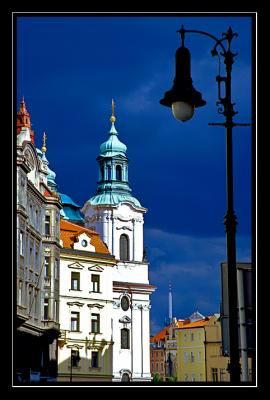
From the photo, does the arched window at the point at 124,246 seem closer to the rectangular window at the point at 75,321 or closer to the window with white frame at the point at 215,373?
the window with white frame at the point at 215,373

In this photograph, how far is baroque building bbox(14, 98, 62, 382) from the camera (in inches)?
1332

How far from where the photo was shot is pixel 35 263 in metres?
38.3

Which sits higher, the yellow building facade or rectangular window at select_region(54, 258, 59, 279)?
rectangular window at select_region(54, 258, 59, 279)

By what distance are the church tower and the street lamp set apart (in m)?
50.5

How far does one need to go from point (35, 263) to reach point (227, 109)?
3157cm

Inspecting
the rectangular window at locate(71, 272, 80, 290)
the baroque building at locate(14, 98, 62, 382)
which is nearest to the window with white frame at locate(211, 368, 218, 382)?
the rectangular window at locate(71, 272, 80, 290)

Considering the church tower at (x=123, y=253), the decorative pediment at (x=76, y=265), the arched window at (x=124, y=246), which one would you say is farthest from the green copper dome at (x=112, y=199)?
the decorative pediment at (x=76, y=265)

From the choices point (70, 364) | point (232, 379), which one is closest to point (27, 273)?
point (70, 364)

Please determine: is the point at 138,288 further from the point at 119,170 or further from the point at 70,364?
the point at 70,364

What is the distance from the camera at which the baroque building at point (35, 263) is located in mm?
33844

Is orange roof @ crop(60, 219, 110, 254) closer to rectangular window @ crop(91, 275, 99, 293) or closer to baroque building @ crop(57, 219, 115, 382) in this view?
baroque building @ crop(57, 219, 115, 382)

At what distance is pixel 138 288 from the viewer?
6184 centimetres

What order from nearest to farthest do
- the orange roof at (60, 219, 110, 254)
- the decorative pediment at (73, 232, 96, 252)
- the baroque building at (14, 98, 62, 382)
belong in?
the baroque building at (14, 98, 62, 382) → the orange roof at (60, 219, 110, 254) → the decorative pediment at (73, 232, 96, 252)

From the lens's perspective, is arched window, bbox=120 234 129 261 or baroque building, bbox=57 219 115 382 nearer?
baroque building, bbox=57 219 115 382
